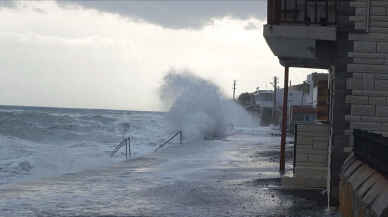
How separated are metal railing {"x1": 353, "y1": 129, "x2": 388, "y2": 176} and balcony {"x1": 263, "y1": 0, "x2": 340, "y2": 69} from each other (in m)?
3.07

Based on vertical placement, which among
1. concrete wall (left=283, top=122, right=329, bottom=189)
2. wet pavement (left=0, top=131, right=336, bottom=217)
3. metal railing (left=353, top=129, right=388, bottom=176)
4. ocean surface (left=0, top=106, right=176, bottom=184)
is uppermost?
metal railing (left=353, top=129, right=388, bottom=176)

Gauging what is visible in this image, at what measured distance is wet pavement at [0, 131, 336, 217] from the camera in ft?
33.2

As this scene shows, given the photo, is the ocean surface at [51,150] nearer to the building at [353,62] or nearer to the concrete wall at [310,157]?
the concrete wall at [310,157]

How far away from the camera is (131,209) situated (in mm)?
10266

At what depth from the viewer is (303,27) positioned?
34.7 feet

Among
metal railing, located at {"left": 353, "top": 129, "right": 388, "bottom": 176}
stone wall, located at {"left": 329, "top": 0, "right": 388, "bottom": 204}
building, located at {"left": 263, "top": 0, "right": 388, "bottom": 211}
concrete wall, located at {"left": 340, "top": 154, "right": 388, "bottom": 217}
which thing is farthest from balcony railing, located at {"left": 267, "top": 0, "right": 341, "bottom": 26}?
concrete wall, located at {"left": 340, "top": 154, "right": 388, "bottom": 217}

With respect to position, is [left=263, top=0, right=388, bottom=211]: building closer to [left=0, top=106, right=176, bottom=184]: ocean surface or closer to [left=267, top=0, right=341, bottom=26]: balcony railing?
[left=267, top=0, right=341, bottom=26]: balcony railing

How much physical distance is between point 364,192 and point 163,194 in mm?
7135

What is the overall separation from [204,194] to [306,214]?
297 centimetres

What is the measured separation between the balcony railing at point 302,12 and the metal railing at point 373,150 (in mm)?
3584

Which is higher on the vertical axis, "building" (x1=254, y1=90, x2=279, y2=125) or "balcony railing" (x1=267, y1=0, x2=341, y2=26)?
"balcony railing" (x1=267, y1=0, x2=341, y2=26)

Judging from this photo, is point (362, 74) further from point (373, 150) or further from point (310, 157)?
point (373, 150)

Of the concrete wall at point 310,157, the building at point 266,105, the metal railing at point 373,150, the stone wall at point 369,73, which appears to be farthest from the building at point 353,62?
the building at point 266,105

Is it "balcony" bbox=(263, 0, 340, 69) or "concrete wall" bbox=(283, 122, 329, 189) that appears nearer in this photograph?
"balcony" bbox=(263, 0, 340, 69)
